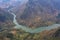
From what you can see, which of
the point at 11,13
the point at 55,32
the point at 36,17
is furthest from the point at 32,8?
the point at 55,32

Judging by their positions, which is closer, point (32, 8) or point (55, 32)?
point (55, 32)

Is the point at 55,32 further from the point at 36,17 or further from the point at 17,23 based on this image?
the point at 17,23

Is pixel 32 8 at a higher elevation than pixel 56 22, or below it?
higher

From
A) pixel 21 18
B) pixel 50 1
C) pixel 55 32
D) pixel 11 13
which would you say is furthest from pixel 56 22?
pixel 11 13

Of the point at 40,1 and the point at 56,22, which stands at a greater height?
the point at 40,1

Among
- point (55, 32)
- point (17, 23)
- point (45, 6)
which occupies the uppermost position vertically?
point (45, 6)

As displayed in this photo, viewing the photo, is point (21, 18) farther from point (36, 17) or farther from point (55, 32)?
point (55, 32)
